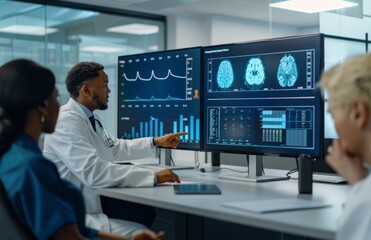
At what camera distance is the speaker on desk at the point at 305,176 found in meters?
1.88

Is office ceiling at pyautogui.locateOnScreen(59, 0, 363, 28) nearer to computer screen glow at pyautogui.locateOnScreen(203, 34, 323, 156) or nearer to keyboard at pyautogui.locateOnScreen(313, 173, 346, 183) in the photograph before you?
computer screen glow at pyautogui.locateOnScreen(203, 34, 323, 156)

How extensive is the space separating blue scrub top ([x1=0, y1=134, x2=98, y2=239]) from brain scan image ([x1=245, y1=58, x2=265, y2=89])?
111 centimetres

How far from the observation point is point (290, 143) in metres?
2.11

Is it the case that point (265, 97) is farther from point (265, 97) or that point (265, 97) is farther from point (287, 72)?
point (287, 72)

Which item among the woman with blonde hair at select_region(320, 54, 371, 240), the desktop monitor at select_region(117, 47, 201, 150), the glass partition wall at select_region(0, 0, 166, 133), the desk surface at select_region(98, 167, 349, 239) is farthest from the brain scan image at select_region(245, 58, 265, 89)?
the glass partition wall at select_region(0, 0, 166, 133)

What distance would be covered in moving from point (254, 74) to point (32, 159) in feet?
3.88

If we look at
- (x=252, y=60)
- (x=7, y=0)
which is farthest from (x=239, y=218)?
(x=7, y=0)

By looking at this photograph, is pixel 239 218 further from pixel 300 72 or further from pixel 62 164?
pixel 62 164

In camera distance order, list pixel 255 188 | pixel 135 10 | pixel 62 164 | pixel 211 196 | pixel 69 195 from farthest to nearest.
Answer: pixel 135 10 → pixel 62 164 → pixel 255 188 → pixel 211 196 → pixel 69 195

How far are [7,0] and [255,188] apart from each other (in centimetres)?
432

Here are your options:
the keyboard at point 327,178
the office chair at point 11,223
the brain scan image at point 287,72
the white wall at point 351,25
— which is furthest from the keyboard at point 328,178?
the white wall at point 351,25

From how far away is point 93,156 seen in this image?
2086mm

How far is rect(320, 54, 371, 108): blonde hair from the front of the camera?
46.5 inches

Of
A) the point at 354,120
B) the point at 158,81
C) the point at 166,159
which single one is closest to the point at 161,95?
the point at 158,81
